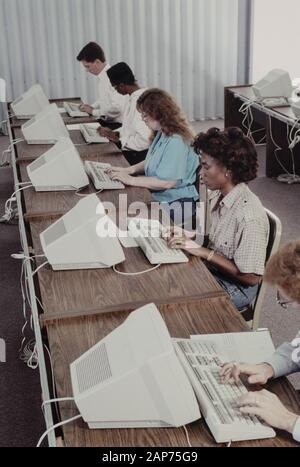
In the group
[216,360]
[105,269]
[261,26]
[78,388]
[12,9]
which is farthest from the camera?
[261,26]

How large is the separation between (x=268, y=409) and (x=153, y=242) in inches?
41.1

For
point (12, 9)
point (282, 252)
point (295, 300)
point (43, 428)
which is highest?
point (12, 9)

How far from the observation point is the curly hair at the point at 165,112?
10.3ft

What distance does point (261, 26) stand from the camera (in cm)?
670

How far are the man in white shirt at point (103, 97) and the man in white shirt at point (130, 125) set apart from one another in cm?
55

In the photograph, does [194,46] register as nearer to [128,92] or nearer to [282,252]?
[128,92]

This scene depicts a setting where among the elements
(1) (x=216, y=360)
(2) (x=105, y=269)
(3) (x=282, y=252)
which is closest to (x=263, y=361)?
(1) (x=216, y=360)

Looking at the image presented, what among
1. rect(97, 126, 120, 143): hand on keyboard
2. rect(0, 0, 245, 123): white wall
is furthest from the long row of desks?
rect(0, 0, 245, 123): white wall

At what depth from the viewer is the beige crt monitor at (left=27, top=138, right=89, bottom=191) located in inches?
121

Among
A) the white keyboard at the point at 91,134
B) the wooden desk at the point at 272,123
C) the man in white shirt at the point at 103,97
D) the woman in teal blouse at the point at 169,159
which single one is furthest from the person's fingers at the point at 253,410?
the man in white shirt at the point at 103,97

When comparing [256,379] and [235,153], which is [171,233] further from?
[256,379]

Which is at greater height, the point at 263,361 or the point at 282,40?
the point at 282,40

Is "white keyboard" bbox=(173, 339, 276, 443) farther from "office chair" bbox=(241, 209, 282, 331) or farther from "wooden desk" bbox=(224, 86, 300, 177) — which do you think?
"wooden desk" bbox=(224, 86, 300, 177)

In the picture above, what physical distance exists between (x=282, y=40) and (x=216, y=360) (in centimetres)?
574
